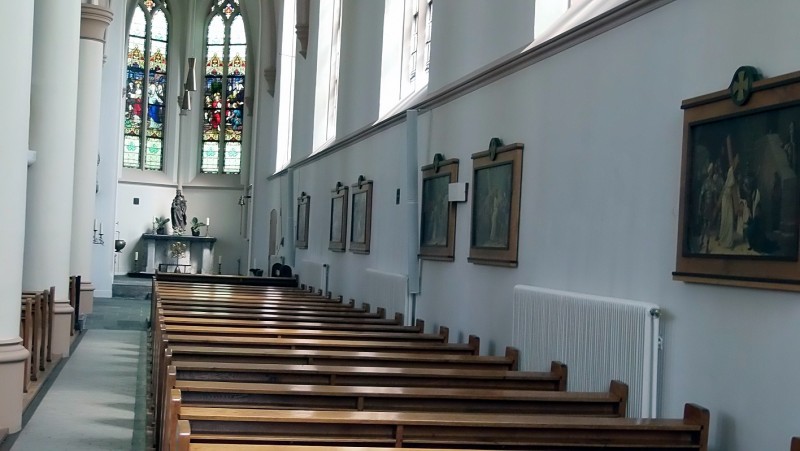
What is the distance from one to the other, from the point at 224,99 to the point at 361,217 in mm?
15203


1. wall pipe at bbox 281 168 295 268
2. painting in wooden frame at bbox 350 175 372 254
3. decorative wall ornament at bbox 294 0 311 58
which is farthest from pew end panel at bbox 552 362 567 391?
decorative wall ornament at bbox 294 0 311 58

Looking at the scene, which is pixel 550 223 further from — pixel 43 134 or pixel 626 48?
pixel 43 134

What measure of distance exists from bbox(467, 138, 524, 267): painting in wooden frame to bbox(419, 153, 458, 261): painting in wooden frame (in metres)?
0.63

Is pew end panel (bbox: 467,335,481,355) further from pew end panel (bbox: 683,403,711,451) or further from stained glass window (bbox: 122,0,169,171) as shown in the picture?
stained glass window (bbox: 122,0,169,171)

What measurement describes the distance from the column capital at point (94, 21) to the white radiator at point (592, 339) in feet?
29.6

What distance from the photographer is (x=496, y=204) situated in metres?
7.70

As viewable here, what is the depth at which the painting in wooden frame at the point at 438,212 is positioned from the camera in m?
8.75

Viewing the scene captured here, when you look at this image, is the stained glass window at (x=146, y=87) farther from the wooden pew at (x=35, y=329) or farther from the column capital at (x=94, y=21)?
the wooden pew at (x=35, y=329)

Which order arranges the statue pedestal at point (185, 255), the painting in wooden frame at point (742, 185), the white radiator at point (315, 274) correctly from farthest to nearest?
the statue pedestal at point (185, 255)
the white radiator at point (315, 274)
the painting in wooden frame at point (742, 185)

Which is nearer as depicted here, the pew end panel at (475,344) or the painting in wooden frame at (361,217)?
the pew end panel at (475,344)

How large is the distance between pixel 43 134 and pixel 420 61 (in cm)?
401

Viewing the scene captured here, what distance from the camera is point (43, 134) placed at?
9.93m

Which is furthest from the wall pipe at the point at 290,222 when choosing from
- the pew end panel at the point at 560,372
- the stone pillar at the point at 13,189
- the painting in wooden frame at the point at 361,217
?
the pew end panel at the point at 560,372

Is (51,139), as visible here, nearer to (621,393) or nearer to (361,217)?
(361,217)
